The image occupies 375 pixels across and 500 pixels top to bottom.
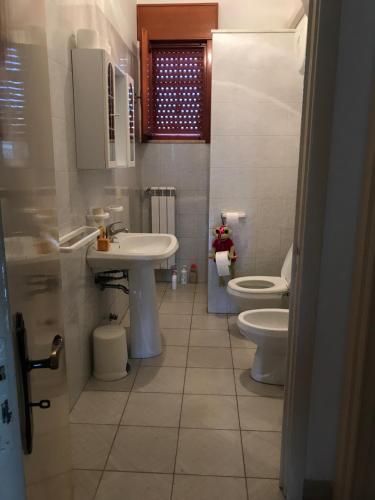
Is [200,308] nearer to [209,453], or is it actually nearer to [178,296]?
[178,296]

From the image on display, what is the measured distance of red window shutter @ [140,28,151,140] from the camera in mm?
3528

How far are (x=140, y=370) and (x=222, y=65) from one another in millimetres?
2395

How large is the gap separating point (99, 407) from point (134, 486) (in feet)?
2.03

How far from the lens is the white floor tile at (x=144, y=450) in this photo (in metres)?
1.84

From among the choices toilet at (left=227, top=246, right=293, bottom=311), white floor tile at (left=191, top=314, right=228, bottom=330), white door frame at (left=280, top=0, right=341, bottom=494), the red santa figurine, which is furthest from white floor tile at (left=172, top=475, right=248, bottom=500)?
the red santa figurine

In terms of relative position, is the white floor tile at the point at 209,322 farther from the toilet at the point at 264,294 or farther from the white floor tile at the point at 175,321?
the toilet at the point at 264,294

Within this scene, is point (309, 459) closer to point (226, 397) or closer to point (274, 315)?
point (226, 397)

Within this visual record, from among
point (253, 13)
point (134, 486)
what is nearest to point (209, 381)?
point (134, 486)

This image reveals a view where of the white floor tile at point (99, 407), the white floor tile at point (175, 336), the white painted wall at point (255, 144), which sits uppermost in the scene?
the white painted wall at point (255, 144)

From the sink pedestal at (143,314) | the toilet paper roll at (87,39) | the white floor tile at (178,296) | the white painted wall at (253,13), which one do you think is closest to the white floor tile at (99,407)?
the sink pedestal at (143,314)

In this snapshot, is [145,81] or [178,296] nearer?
[145,81]

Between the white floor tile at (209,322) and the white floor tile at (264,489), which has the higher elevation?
the white floor tile at (209,322)

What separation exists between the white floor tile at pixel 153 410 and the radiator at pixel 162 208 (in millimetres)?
2132

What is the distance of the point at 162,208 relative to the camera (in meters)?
4.21
